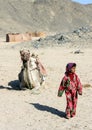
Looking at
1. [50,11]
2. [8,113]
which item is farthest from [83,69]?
[50,11]

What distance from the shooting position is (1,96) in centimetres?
1180

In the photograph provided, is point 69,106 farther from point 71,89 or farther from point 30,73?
point 30,73

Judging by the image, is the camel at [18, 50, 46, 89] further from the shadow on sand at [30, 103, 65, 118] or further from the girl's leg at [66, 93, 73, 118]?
the girl's leg at [66, 93, 73, 118]

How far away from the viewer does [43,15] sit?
125938mm

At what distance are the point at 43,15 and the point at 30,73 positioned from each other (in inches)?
4486

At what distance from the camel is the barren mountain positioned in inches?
3656

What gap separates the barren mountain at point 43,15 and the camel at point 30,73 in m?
92.9

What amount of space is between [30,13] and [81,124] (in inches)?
4626

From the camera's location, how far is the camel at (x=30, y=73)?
497 inches

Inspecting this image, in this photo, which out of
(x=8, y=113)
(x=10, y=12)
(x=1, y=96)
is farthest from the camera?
(x=10, y=12)

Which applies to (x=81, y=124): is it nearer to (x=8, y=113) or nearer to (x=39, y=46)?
(x=8, y=113)

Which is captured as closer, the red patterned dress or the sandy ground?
the sandy ground

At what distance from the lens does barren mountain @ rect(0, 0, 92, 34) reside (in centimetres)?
11410

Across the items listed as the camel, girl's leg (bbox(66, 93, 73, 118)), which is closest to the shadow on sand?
girl's leg (bbox(66, 93, 73, 118))
